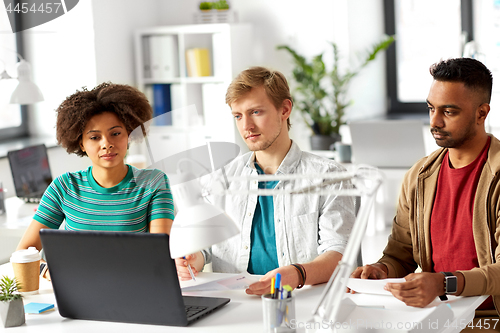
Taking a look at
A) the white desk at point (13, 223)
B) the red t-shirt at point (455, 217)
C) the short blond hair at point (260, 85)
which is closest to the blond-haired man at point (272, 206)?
the short blond hair at point (260, 85)

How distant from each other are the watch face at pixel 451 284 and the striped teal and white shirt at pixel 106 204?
86 cm

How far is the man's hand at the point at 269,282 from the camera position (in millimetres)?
1607

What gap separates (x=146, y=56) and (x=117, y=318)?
13.3 feet

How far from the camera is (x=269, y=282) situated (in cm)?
162

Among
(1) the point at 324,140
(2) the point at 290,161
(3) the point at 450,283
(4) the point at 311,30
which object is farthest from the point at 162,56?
(3) the point at 450,283

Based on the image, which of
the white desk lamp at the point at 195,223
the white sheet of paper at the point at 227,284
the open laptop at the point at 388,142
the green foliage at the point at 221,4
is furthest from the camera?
the green foliage at the point at 221,4

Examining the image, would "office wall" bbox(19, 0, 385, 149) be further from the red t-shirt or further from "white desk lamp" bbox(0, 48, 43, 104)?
the red t-shirt

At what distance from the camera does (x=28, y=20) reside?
184 inches

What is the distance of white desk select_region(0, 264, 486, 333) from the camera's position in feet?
4.66

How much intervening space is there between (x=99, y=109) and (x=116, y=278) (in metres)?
0.70

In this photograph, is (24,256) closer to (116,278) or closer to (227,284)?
(116,278)

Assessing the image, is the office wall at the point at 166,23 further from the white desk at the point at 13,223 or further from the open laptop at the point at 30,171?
the white desk at the point at 13,223

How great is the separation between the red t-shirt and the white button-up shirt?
0.25 meters

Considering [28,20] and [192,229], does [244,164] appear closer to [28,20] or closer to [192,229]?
[192,229]
